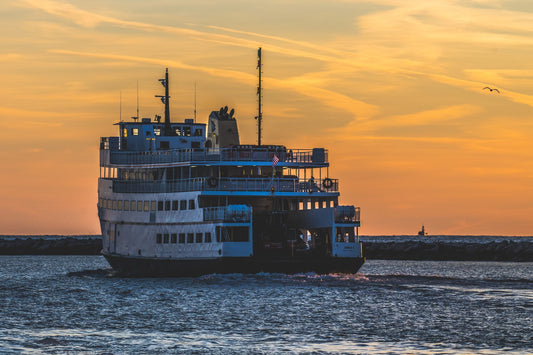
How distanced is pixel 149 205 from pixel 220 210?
339 inches

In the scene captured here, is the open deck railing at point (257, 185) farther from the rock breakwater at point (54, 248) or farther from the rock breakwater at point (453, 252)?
the rock breakwater at point (54, 248)

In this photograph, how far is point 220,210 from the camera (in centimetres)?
6116

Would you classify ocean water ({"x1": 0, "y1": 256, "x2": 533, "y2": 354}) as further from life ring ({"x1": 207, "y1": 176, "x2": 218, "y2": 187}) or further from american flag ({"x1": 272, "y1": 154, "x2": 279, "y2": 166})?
american flag ({"x1": 272, "y1": 154, "x2": 279, "y2": 166})

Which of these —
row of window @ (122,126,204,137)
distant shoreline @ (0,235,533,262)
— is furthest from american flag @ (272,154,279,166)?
distant shoreline @ (0,235,533,262)

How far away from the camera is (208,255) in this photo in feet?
198

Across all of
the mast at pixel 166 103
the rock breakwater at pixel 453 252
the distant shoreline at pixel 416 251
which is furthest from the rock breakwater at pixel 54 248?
the mast at pixel 166 103

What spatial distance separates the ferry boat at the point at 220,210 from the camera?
60.4m

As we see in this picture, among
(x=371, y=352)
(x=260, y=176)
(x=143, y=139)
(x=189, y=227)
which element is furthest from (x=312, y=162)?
(x=371, y=352)

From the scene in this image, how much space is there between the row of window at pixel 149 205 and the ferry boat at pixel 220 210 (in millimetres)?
66

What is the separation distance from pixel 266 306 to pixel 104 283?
1991 centimetres

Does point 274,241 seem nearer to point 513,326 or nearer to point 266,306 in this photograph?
point 266,306

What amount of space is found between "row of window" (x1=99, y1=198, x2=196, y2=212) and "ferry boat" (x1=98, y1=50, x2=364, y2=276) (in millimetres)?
66

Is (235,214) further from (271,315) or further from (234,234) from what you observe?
(271,315)

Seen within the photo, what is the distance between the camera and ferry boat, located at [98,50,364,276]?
60406 mm
